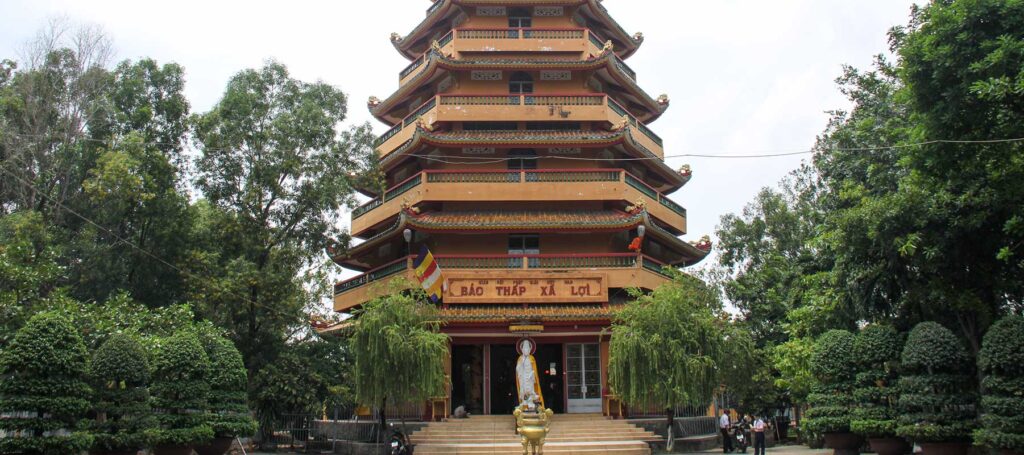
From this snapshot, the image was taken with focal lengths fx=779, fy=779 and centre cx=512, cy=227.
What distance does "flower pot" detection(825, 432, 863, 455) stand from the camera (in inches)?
645

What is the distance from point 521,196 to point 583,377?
20.4 ft

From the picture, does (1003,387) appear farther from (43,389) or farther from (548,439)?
(43,389)

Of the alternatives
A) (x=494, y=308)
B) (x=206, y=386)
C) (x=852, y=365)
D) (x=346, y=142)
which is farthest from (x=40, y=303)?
(x=852, y=365)

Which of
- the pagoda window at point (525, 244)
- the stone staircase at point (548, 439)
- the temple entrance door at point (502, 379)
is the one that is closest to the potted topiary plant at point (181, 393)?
the stone staircase at point (548, 439)

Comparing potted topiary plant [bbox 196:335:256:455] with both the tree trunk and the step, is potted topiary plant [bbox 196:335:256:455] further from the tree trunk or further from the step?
the step

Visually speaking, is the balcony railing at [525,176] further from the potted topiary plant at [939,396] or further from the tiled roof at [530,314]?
the potted topiary plant at [939,396]

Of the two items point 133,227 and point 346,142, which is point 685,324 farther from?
point 133,227

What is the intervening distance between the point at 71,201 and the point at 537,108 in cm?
1475

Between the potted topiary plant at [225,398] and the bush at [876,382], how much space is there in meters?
12.8

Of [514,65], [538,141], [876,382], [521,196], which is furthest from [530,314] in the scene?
[876,382]

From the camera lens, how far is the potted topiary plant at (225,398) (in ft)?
54.1

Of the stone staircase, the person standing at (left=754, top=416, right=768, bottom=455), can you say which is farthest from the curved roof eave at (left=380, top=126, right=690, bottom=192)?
the person standing at (left=754, top=416, right=768, bottom=455)

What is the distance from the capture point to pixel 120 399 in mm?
14148

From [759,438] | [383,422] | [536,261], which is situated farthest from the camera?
[536,261]
